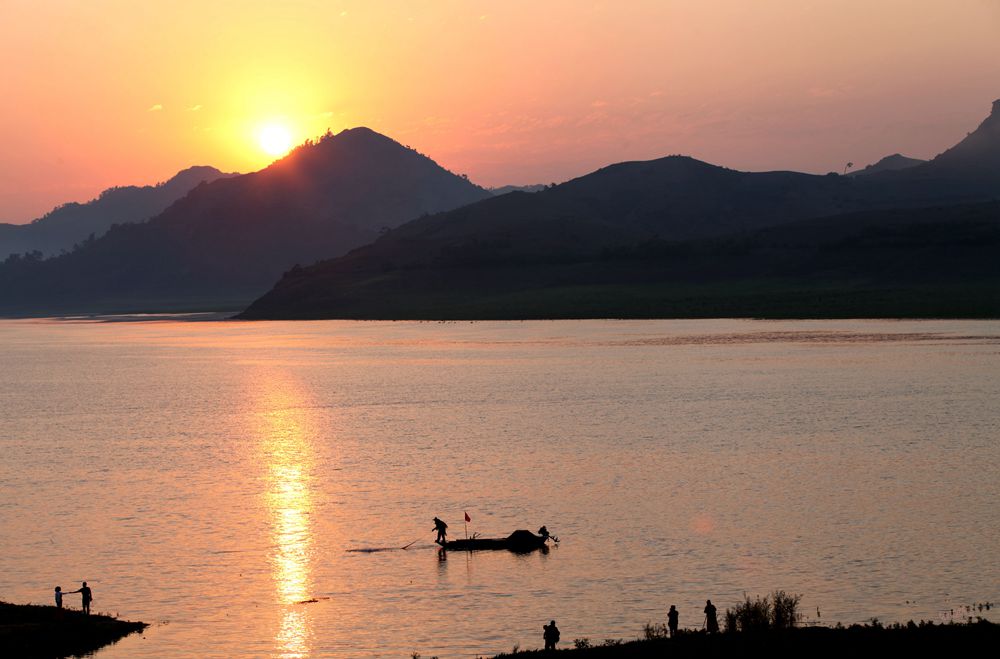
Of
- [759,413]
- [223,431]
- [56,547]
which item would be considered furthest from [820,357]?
[56,547]

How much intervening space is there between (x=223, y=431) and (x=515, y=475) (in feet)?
131

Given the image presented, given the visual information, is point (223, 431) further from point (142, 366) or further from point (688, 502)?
point (142, 366)

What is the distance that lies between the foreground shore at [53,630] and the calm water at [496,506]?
1.05 meters

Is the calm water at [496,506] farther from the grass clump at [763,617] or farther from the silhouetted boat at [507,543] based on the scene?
the grass clump at [763,617]

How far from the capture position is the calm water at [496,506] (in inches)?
1849

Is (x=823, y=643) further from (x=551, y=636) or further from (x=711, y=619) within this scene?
(x=551, y=636)

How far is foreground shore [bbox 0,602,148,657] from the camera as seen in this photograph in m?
40.1

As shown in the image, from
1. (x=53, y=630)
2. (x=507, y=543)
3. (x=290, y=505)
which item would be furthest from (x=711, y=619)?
(x=290, y=505)

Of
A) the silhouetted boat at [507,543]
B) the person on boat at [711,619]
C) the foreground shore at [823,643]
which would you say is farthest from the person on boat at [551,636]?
the silhouetted boat at [507,543]

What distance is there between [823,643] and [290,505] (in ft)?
133

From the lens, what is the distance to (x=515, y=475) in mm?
78250

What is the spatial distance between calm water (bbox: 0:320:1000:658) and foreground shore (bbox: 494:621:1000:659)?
20.2 feet

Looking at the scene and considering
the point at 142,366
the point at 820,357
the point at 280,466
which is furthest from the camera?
the point at 142,366

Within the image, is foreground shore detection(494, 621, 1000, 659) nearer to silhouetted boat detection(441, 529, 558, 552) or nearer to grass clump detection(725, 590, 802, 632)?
grass clump detection(725, 590, 802, 632)
